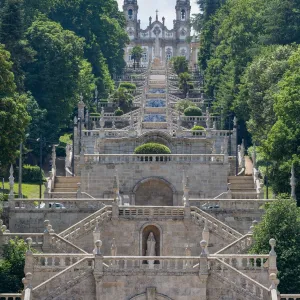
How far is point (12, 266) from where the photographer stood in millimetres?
60688

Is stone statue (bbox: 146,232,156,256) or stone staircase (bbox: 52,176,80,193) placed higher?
stone staircase (bbox: 52,176,80,193)

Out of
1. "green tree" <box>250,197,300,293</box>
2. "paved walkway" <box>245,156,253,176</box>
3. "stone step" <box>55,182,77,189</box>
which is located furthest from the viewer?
"paved walkway" <box>245,156,253,176</box>

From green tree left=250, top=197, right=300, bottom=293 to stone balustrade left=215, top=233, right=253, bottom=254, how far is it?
90 cm

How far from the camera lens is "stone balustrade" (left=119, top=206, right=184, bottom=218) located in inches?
2677

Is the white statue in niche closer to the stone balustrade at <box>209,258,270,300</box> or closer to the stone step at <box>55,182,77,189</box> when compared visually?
the stone balustrade at <box>209,258,270,300</box>

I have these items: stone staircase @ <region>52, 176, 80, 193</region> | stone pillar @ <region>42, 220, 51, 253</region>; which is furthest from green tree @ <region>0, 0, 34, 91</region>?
stone pillar @ <region>42, 220, 51, 253</region>

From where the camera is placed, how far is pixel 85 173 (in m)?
80.1

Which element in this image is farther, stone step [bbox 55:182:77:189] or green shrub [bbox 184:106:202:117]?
green shrub [bbox 184:106:202:117]

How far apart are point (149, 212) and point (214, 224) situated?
9.88 feet

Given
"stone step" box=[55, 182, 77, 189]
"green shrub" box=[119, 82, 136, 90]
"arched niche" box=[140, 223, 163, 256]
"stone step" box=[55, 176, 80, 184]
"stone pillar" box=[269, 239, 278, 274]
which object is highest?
"green shrub" box=[119, 82, 136, 90]

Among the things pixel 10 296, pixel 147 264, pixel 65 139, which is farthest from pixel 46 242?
pixel 65 139

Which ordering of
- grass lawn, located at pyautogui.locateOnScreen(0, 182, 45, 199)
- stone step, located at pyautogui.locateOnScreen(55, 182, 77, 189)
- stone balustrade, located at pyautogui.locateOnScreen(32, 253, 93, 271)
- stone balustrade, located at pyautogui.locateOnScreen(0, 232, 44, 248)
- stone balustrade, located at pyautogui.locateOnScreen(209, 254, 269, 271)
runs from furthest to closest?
grass lawn, located at pyautogui.locateOnScreen(0, 182, 45, 199) < stone step, located at pyautogui.locateOnScreen(55, 182, 77, 189) < stone balustrade, located at pyautogui.locateOnScreen(0, 232, 44, 248) < stone balustrade, located at pyautogui.locateOnScreen(209, 254, 269, 271) < stone balustrade, located at pyautogui.locateOnScreen(32, 253, 93, 271)

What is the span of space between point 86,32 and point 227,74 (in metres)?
21.9

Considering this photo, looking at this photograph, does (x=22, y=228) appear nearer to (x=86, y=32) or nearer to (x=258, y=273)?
(x=258, y=273)
